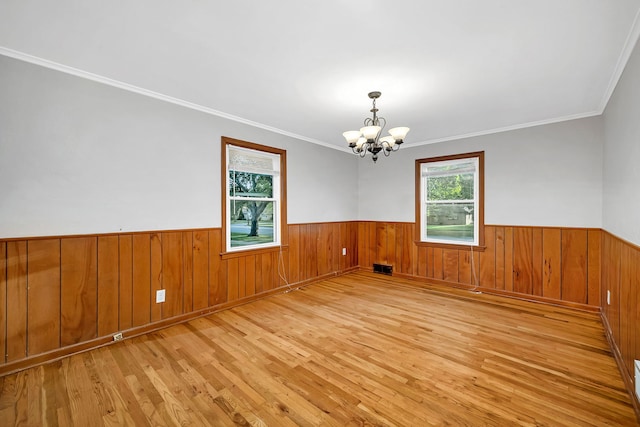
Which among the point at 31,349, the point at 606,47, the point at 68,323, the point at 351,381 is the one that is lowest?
the point at 351,381

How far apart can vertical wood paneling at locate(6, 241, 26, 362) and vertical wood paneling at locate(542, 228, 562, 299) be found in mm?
5457

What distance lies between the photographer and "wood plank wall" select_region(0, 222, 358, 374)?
2.10 metres

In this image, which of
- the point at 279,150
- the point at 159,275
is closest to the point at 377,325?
the point at 159,275

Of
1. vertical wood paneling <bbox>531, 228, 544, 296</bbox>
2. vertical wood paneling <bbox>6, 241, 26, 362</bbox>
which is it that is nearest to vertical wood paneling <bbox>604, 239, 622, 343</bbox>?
vertical wood paneling <bbox>531, 228, 544, 296</bbox>

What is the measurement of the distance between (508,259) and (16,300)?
5319 mm

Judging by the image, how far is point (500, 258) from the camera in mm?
3955

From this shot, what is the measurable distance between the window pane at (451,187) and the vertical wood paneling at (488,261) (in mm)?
619

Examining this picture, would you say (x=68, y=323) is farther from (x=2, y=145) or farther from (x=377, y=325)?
(x=377, y=325)

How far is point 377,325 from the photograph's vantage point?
115 inches

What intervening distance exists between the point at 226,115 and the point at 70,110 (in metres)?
1.45

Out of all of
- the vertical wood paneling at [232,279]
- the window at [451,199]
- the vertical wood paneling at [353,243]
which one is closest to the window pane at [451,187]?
the window at [451,199]

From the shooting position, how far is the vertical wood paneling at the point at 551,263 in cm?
351

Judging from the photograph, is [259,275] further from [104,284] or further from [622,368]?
[622,368]

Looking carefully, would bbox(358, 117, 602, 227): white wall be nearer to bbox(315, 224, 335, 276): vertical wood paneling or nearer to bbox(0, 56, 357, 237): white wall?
bbox(315, 224, 335, 276): vertical wood paneling
